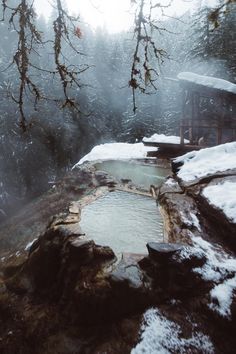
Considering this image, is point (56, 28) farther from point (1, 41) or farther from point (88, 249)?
point (1, 41)

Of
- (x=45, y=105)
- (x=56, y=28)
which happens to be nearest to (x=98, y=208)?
(x=56, y=28)

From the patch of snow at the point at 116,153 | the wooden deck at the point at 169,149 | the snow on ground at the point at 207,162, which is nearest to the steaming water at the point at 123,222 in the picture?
the snow on ground at the point at 207,162

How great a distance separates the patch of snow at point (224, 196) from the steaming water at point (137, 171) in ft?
11.5

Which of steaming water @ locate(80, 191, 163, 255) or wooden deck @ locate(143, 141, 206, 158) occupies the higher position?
wooden deck @ locate(143, 141, 206, 158)

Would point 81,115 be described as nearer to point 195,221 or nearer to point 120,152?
point 120,152

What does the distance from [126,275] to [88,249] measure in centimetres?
104

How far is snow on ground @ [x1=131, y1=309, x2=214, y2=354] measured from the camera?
4184 mm

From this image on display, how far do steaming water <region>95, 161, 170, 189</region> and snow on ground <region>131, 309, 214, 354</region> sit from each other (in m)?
6.38

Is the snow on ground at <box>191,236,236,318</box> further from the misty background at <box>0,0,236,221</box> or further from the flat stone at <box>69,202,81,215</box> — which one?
the misty background at <box>0,0,236,221</box>

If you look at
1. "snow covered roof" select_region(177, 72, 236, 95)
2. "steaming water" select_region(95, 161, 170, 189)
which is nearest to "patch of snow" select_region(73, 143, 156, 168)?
"steaming water" select_region(95, 161, 170, 189)

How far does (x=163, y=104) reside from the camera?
134 ft

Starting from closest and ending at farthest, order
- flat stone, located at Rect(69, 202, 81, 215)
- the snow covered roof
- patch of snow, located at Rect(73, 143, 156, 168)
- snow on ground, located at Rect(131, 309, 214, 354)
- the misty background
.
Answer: snow on ground, located at Rect(131, 309, 214, 354) < flat stone, located at Rect(69, 202, 81, 215) < the snow covered roof < patch of snow, located at Rect(73, 143, 156, 168) < the misty background

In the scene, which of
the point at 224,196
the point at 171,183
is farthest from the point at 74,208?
the point at 224,196

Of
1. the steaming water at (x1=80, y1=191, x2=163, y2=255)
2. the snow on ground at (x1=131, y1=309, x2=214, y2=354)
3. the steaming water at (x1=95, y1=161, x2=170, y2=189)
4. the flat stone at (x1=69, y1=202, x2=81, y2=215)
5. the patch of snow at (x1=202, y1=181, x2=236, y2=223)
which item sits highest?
the patch of snow at (x1=202, y1=181, x2=236, y2=223)
